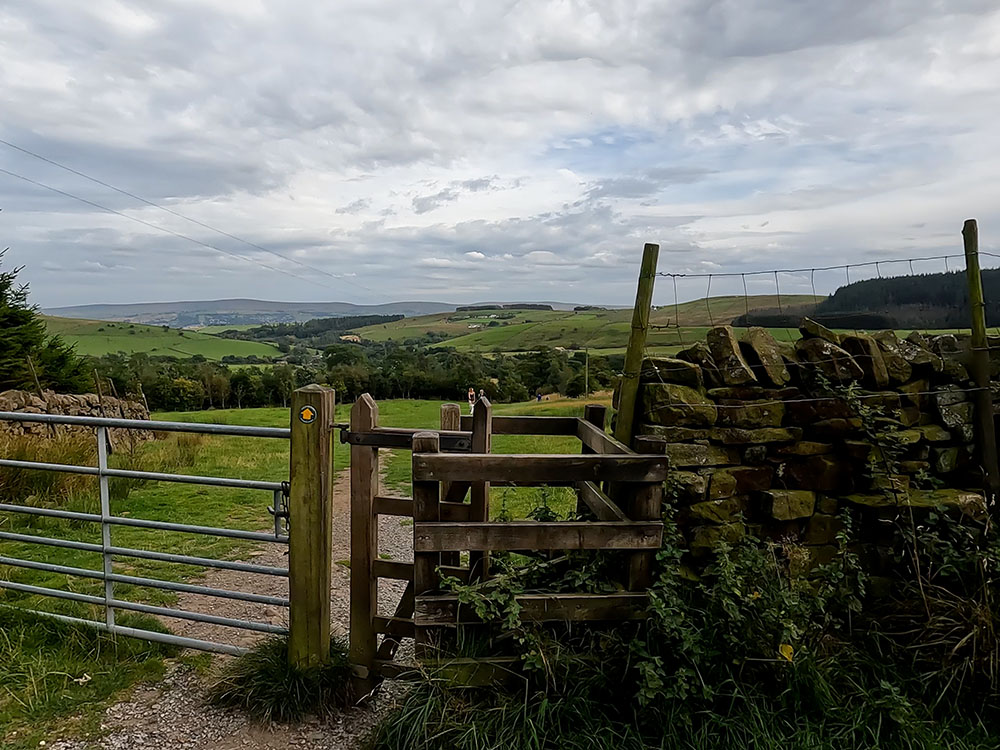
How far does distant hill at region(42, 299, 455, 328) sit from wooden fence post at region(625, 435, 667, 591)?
100 metres

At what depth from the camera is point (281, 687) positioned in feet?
13.0

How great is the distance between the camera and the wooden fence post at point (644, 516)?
3658 millimetres

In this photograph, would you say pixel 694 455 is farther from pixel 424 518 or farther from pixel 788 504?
pixel 424 518

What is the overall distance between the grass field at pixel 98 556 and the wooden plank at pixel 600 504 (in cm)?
60

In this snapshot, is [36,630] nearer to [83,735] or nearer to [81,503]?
[83,735]

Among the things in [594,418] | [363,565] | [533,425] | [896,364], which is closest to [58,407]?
[363,565]

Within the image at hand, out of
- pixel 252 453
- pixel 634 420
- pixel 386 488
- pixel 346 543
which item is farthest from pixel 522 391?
pixel 634 420

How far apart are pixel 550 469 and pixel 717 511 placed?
1.21 metres

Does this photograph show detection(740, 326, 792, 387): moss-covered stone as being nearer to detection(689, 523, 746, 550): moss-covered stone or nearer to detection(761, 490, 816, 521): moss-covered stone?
detection(761, 490, 816, 521): moss-covered stone

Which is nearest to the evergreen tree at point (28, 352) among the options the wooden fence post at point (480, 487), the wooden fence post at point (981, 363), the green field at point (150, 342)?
the wooden fence post at point (480, 487)

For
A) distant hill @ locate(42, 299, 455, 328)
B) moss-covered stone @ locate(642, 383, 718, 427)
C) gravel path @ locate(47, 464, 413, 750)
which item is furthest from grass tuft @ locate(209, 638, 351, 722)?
distant hill @ locate(42, 299, 455, 328)

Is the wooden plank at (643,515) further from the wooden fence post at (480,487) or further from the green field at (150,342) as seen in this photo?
the green field at (150,342)

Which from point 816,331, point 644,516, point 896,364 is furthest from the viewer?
point 816,331

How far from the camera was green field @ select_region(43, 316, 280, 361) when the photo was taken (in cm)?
6328
